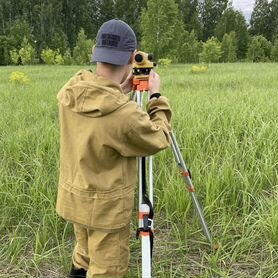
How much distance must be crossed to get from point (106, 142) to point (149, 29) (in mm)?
25385

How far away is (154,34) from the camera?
25.8m

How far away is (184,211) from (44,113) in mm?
3318

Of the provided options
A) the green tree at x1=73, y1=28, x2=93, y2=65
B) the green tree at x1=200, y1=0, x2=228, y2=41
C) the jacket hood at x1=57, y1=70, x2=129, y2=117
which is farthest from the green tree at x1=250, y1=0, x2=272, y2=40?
the jacket hood at x1=57, y1=70, x2=129, y2=117

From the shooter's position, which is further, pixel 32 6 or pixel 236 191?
pixel 32 6

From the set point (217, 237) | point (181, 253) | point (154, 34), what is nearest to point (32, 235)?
point (181, 253)

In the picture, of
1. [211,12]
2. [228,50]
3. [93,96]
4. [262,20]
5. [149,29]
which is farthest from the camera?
[211,12]

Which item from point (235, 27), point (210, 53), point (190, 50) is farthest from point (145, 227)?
point (235, 27)

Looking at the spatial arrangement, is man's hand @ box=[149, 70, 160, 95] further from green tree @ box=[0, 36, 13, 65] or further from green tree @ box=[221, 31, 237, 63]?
green tree @ box=[0, 36, 13, 65]

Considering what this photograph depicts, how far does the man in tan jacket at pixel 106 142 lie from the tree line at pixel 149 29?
24.9m

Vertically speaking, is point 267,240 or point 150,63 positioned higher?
point 150,63

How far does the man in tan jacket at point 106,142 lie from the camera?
1.56 metres

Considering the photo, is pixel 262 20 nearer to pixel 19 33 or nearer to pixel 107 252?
pixel 19 33

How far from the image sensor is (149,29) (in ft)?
84.8

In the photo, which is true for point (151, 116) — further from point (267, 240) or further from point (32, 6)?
point (32, 6)
